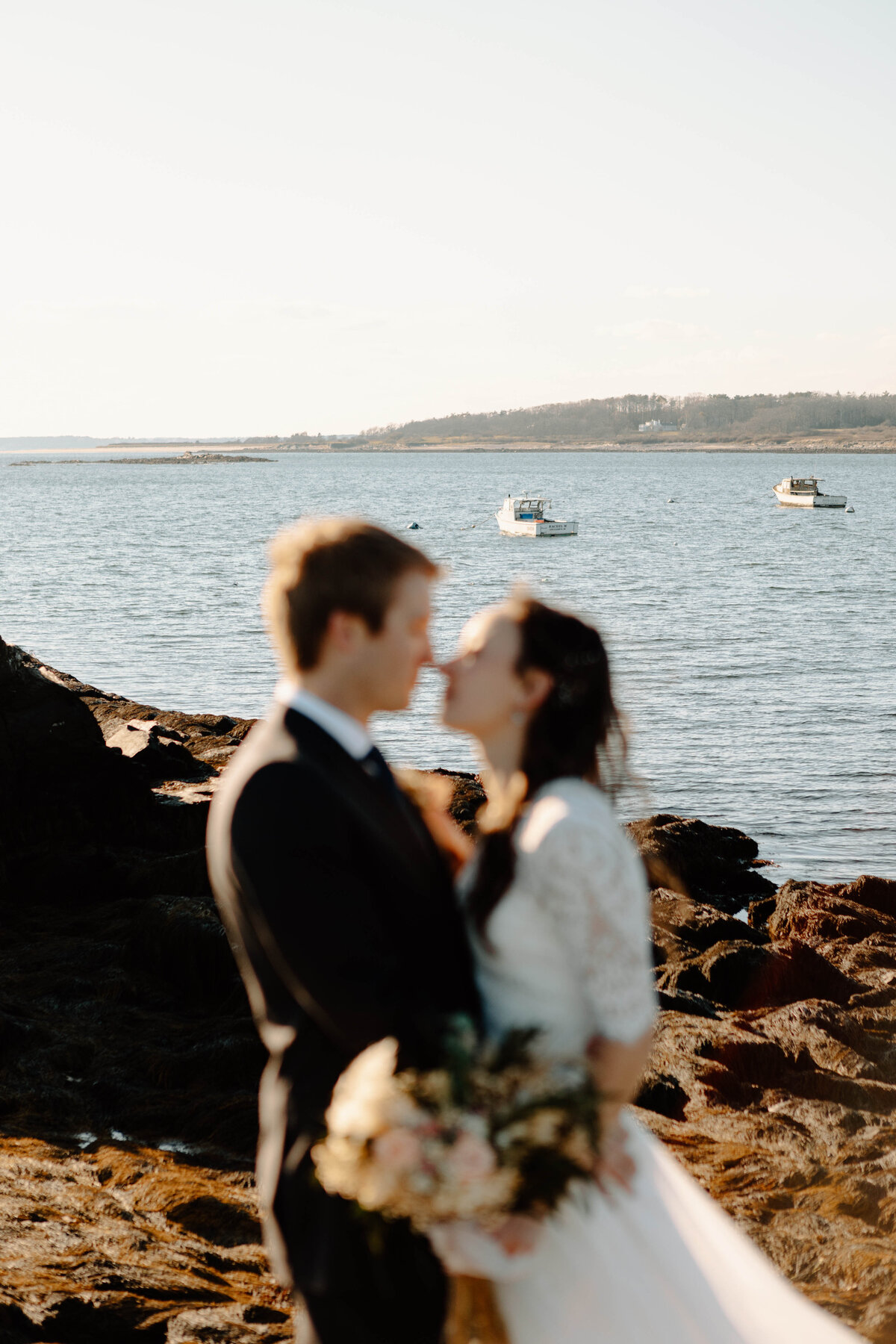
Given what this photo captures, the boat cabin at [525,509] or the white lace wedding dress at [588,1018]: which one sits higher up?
the boat cabin at [525,509]

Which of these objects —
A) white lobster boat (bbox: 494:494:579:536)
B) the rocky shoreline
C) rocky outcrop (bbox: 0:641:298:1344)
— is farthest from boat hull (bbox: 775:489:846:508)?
rocky outcrop (bbox: 0:641:298:1344)

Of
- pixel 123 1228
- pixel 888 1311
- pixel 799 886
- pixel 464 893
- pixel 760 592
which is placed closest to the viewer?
pixel 464 893

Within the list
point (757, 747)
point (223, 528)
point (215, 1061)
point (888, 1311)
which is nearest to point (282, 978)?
point (888, 1311)

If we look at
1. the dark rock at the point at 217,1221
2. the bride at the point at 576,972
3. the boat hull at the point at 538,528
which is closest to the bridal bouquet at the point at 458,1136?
the bride at the point at 576,972

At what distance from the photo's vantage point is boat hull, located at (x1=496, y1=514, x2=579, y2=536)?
72.2 metres

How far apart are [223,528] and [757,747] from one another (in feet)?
216

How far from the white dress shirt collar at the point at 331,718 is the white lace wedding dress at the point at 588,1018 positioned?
1.34 ft

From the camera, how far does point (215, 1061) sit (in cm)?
788

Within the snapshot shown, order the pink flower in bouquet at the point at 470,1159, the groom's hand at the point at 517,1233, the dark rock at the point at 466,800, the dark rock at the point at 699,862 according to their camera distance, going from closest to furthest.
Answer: the pink flower in bouquet at the point at 470,1159 < the groom's hand at the point at 517,1233 < the dark rock at the point at 466,800 < the dark rock at the point at 699,862

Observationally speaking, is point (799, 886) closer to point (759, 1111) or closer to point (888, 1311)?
point (759, 1111)

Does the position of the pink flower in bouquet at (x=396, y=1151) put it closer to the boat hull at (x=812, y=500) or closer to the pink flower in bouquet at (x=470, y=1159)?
the pink flower in bouquet at (x=470, y=1159)

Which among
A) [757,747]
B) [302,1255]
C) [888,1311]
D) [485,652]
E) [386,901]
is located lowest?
[757,747]

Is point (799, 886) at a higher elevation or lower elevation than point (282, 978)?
lower

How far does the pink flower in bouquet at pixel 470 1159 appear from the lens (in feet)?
7.47
